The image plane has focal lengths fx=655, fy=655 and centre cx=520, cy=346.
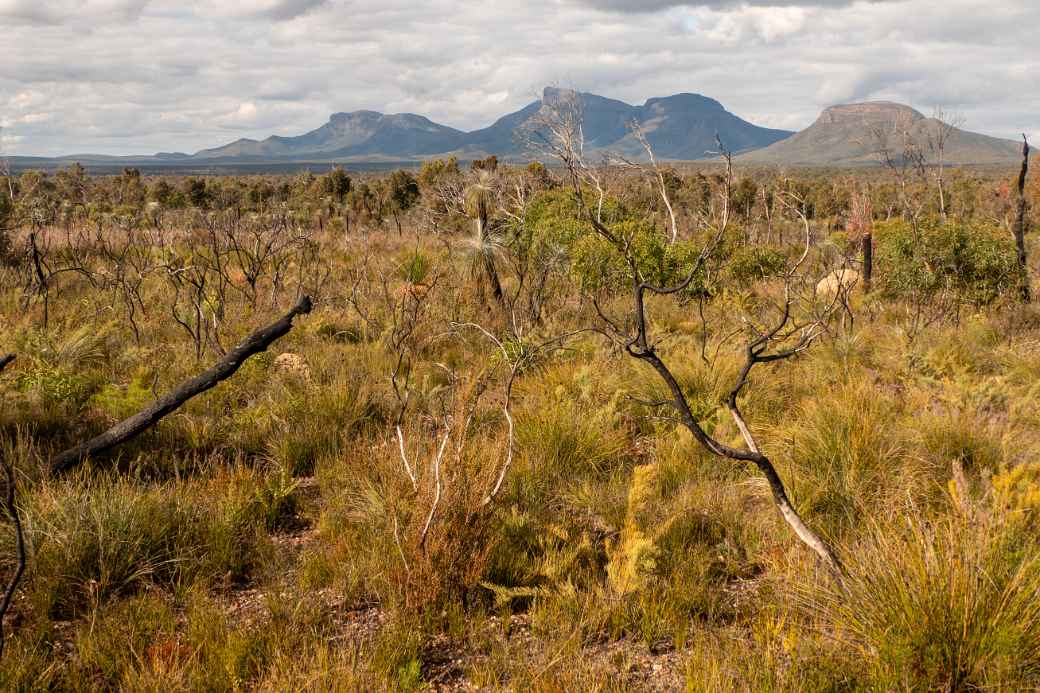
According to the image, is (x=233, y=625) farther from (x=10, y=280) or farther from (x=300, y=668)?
(x=10, y=280)

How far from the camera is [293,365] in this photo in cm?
582

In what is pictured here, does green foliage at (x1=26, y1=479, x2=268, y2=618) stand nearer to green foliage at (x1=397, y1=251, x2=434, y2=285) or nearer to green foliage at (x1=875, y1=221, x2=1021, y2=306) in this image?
green foliage at (x1=397, y1=251, x2=434, y2=285)

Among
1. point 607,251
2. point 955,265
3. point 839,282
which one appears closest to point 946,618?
point 839,282

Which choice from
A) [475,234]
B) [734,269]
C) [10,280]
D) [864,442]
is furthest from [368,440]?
[734,269]

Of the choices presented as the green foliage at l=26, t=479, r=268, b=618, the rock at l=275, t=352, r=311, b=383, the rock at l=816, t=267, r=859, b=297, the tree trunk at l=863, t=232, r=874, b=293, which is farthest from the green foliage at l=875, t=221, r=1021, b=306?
the green foliage at l=26, t=479, r=268, b=618

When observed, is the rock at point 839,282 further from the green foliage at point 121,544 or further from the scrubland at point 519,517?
the green foliage at point 121,544

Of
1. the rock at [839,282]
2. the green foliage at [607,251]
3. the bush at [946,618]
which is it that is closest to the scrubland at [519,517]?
the bush at [946,618]

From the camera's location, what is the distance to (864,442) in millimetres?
3777

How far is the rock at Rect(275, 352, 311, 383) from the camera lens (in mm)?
5637

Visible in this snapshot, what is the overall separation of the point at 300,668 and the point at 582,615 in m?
1.10

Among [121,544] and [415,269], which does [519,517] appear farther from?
[415,269]

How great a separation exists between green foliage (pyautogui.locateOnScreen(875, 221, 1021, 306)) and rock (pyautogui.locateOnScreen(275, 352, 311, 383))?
8746 mm

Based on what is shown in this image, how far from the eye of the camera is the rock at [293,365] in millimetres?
5637

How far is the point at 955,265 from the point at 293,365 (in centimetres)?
966
